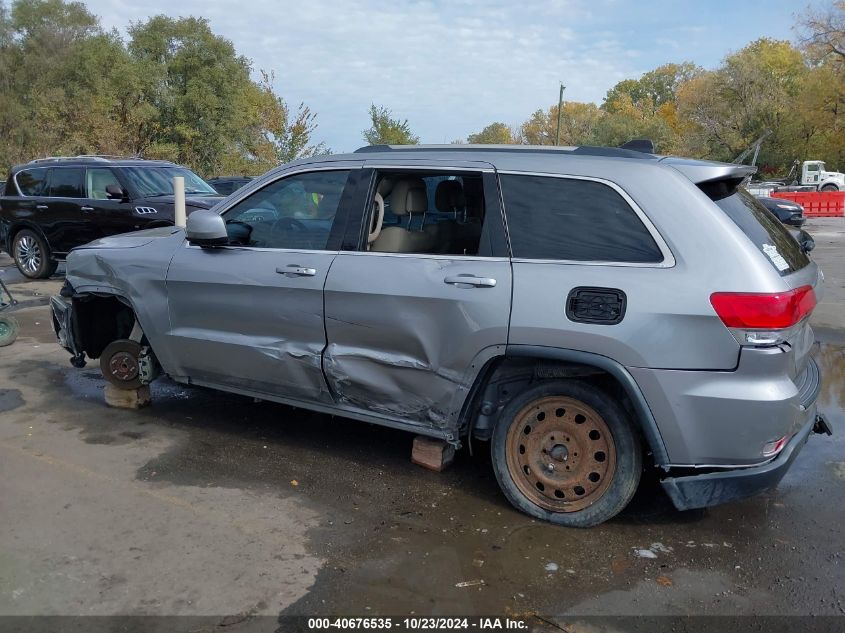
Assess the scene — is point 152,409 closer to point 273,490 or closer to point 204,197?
point 273,490

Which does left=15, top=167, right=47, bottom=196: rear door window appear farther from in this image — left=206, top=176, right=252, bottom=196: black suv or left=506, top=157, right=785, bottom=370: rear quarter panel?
left=506, top=157, right=785, bottom=370: rear quarter panel

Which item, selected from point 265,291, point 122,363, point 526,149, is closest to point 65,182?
point 122,363

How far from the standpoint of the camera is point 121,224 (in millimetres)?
11031

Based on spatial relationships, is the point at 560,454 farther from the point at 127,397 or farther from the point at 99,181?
the point at 99,181

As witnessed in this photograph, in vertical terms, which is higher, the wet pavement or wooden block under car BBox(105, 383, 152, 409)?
wooden block under car BBox(105, 383, 152, 409)

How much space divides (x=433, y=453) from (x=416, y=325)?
33.9 inches

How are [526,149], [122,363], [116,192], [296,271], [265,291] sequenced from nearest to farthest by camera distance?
1. [526,149]
2. [296,271]
3. [265,291]
4. [122,363]
5. [116,192]

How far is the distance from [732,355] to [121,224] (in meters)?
9.86

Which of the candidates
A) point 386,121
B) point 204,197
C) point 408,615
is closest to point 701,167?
point 408,615

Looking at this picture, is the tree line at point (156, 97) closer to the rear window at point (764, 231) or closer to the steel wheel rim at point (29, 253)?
the steel wheel rim at point (29, 253)

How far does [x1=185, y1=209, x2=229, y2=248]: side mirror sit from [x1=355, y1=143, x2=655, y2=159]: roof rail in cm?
96

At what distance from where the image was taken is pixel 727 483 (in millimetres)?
3404

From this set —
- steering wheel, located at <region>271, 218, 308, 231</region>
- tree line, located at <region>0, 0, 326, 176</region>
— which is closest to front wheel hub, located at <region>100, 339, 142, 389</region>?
steering wheel, located at <region>271, 218, 308, 231</region>

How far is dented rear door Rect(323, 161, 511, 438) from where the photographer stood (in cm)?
378
